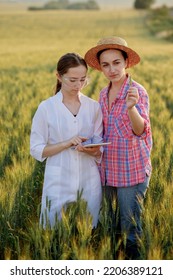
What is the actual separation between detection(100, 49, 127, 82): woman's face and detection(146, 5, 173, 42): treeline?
4742 centimetres

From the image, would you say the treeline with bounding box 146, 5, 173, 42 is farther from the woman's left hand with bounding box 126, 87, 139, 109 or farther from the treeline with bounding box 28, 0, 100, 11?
the woman's left hand with bounding box 126, 87, 139, 109

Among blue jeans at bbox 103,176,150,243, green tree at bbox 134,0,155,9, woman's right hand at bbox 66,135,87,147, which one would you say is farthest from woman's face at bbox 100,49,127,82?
green tree at bbox 134,0,155,9

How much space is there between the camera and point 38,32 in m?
43.2

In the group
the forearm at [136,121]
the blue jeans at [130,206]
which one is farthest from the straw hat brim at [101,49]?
the blue jeans at [130,206]

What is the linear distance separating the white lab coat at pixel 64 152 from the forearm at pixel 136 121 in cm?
22

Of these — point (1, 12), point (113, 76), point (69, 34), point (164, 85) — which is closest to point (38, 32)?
point (69, 34)

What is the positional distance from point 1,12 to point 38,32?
1400 centimetres

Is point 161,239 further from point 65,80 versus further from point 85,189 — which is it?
point 65,80

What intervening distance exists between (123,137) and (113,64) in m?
0.40

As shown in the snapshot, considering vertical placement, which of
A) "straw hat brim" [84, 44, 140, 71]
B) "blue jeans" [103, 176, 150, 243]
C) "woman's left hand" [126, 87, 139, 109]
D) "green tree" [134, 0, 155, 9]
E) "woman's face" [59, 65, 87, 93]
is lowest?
"blue jeans" [103, 176, 150, 243]

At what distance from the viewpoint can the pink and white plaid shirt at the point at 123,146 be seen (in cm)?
265

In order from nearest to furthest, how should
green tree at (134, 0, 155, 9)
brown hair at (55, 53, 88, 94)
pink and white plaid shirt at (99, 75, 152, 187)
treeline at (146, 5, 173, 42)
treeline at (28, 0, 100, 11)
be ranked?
brown hair at (55, 53, 88, 94)
pink and white plaid shirt at (99, 75, 152, 187)
treeline at (146, 5, 173, 42)
green tree at (134, 0, 155, 9)
treeline at (28, 0, 100, 11)

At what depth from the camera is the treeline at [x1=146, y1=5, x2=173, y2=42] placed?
167ft

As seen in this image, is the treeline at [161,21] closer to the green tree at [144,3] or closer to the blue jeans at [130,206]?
the green tree at [144,3]
